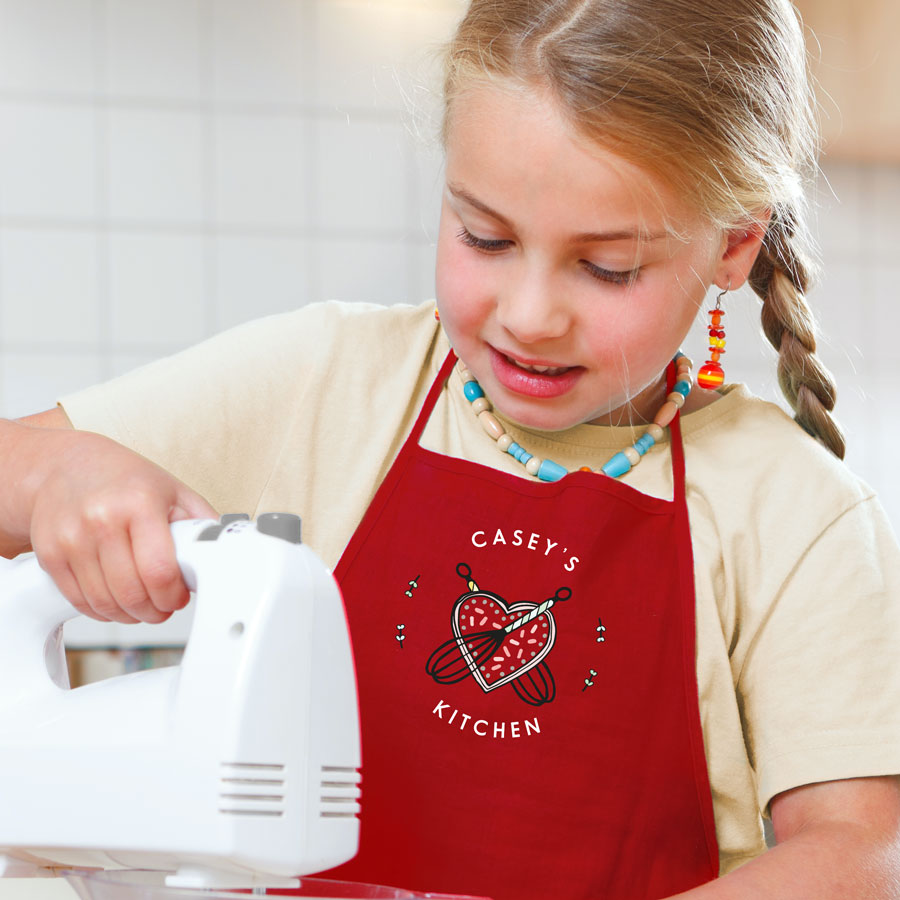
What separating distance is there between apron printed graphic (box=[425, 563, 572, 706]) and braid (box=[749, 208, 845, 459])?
10.4 inches

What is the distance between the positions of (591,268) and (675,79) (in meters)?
0.14

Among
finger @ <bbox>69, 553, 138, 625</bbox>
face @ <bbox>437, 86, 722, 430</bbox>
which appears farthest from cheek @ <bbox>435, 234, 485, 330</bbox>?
finger @ <bbox>69, 553, 138, 625</bbox>

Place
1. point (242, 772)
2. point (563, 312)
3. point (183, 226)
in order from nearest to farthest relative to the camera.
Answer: point (242, 772) < point (563, 312) < point (183, 226)

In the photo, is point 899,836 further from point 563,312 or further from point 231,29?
point 231,29

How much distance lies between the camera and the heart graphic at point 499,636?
0.80 m

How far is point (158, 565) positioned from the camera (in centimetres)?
54

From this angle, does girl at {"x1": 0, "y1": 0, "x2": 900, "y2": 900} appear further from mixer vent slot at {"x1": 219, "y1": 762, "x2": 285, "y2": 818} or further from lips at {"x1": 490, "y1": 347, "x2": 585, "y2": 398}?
mixer vent slot at {"x1": 219, "y1": 762, "x2": 285, "y2": 818}

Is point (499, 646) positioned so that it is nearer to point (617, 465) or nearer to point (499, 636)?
point (499, 636)

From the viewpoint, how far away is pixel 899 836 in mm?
738

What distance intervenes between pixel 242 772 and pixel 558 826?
387 millimetres

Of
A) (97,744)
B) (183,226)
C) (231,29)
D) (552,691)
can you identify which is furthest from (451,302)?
(231,29)

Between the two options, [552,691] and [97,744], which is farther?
[552,691]

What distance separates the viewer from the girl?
720 mm

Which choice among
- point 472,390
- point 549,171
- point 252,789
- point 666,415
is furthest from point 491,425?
point 252,789
